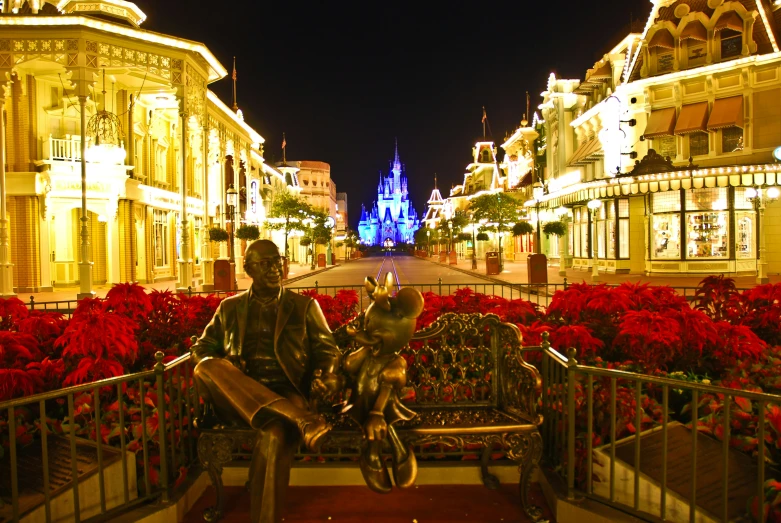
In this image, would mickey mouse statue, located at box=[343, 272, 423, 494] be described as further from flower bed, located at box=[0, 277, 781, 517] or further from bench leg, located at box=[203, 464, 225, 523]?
flower bed, located at box=[0, 277, 781, 517]

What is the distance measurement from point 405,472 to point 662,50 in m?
27.6

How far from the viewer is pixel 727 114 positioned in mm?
23625

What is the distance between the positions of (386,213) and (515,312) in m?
185

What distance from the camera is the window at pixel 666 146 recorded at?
2566 cm

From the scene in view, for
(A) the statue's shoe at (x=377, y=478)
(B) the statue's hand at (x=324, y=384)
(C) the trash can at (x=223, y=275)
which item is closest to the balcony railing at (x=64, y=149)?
(C) the trash can at (x=223, y=275)

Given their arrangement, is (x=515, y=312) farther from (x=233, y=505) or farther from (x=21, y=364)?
(x=21, y=364)

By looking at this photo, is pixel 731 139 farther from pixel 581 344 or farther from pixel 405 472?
pixel 405 472

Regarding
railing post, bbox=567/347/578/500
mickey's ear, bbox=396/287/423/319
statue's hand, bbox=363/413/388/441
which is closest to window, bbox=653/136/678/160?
railing post, bbox=567/347/578/500

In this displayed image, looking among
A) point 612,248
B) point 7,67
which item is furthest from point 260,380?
point 612,248

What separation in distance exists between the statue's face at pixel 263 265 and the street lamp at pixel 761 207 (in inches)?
896

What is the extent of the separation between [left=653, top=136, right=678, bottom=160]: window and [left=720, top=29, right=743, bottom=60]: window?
152 inches

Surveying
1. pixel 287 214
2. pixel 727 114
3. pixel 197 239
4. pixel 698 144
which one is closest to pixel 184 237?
pixel 197 239

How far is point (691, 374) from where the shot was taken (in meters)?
5.09

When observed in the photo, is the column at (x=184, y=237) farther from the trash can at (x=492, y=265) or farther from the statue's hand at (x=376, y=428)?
the statue's hand at (x=376, y=428)
